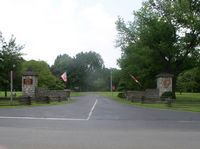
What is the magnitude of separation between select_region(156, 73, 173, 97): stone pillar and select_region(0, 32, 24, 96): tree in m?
15.1

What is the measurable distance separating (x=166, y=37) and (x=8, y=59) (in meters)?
19.3

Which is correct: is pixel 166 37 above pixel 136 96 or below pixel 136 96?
above

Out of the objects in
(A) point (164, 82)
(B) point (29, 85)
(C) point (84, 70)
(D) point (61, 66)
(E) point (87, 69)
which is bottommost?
(B) point (29, 85)

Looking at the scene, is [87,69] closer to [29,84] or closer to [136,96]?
[136,96]

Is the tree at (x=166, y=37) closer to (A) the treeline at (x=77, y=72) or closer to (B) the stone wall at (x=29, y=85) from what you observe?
(B) the stone wall at (x=29, y=85)

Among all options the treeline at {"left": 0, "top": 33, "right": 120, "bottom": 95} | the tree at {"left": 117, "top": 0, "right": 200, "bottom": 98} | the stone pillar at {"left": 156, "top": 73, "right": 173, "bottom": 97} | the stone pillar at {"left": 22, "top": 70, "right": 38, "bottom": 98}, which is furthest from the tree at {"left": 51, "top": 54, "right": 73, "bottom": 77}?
the stone pillar at {"left": 22, "top": 70, "right": 38, "bottom": 98}

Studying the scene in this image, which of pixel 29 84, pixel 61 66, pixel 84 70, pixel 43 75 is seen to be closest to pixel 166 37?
pixel 29 84

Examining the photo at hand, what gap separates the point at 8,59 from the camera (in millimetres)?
47469

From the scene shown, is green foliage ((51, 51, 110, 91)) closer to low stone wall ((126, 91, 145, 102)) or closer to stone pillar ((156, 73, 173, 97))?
low stone wall ((126, 91, 145, 102))

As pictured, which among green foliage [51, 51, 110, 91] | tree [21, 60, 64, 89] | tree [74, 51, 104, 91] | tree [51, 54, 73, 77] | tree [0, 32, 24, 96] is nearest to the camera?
tree [0, 32, 24, 96]

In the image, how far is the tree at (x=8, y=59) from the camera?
45.9 m

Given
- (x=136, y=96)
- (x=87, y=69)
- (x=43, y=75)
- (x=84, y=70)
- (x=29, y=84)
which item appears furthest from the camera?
(x=87, y=69)

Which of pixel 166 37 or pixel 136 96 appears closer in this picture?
pixel 136 96

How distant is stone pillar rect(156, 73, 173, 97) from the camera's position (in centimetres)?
4988
